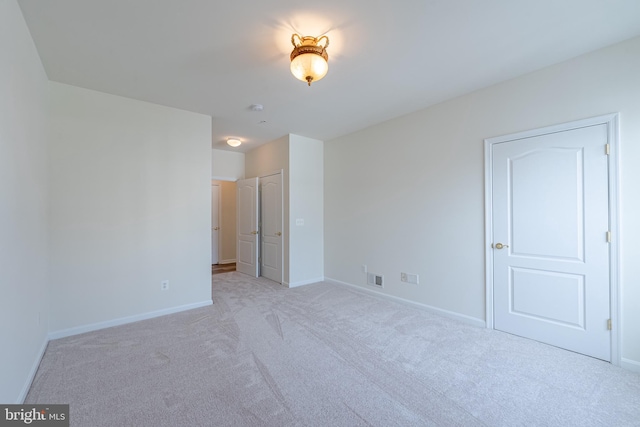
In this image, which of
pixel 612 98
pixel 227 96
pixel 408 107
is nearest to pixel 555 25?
pixel 612 98

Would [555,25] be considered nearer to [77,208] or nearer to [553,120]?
[553,120]

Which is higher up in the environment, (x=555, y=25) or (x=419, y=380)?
(x=555, y=25)

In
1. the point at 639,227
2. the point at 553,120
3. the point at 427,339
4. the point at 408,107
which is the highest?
the point at 408,107

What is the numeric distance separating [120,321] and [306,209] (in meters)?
3.16

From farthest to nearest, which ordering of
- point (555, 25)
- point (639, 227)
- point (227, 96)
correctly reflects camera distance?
point (227, 96) → point (639, 227) → point (555, 25)

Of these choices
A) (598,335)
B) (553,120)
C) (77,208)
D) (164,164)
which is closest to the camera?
(598,335)

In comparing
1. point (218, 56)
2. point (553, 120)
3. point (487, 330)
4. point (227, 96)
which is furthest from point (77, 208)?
point (553, 120)

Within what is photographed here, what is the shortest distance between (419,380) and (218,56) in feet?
10.8

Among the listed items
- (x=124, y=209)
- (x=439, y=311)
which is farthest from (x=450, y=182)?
(x=124, y=209)

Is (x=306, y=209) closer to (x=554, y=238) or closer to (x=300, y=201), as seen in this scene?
(x=300, y=201)

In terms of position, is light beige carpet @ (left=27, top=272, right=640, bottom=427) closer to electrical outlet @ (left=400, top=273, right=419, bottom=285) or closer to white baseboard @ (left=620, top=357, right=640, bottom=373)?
white baseboard @ (left=620, top=357, right=640, bottom=373)

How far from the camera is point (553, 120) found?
2633 mm

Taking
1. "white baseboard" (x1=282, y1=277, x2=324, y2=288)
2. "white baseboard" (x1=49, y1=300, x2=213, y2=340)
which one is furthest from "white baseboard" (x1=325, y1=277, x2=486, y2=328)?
"white baseboard" (x1=49, y1=300, x2=213, y2=340)

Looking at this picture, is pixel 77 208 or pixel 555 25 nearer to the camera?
pixel 555 25
